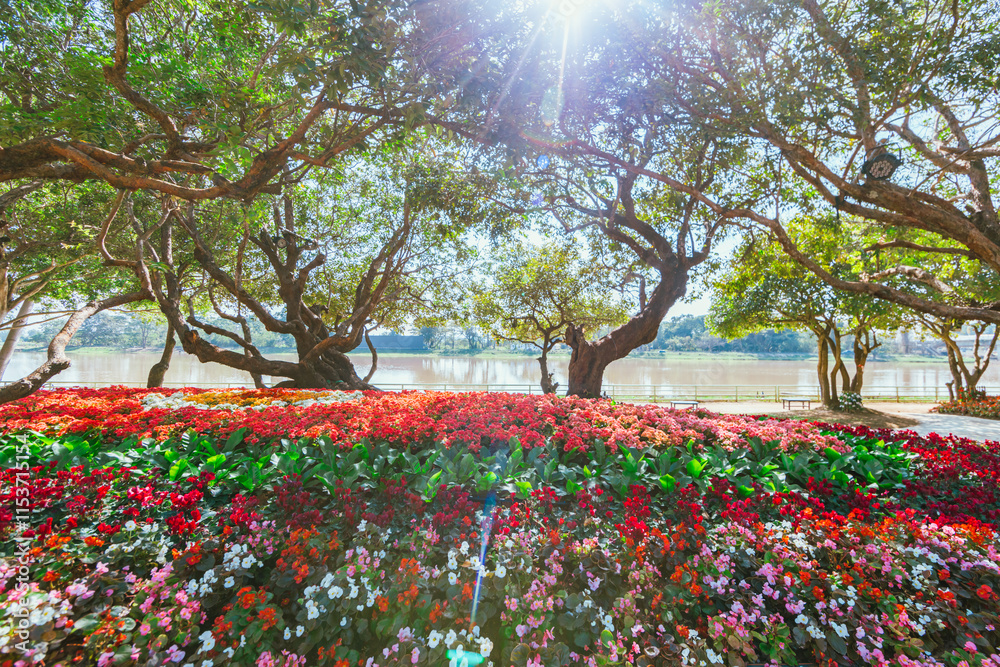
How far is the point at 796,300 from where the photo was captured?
39.2ft

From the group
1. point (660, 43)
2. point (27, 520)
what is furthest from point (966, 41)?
point (27, 520)

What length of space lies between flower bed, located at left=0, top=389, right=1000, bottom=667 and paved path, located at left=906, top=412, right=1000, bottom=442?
8.37 meters

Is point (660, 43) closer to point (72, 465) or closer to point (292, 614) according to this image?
point (292, 614)

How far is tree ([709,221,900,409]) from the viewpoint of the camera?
34.0 feet

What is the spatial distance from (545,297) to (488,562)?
12638mm

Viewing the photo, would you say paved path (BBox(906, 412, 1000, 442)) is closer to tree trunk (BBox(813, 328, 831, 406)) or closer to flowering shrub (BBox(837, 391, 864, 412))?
flowering shrub (BBox(837, 391, 864, 412))

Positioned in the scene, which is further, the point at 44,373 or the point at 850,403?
the point at 850,403

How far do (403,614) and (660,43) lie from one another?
6183mm

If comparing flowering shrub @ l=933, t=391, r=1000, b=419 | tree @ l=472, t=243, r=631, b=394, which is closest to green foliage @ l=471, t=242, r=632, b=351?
tree @ l=472, t=243, r=631, b=394

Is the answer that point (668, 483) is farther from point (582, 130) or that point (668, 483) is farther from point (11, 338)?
point (11, 338)

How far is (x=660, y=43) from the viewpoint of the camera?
527cm

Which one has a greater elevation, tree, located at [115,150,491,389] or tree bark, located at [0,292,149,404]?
tree, located at [115,150,491,389]

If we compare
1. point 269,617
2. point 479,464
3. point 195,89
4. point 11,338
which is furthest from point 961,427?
point 11,338

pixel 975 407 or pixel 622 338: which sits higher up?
pixel 622 338
